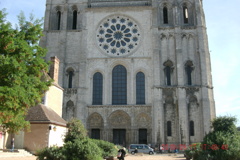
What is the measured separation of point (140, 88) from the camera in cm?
3153

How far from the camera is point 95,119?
31.2 m

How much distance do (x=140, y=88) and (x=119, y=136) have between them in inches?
237

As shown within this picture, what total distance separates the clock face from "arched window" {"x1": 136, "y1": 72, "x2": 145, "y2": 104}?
3204 mm

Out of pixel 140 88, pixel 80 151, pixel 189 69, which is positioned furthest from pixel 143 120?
pixel 80 151

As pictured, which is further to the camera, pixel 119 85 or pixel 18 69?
pixel 119 85

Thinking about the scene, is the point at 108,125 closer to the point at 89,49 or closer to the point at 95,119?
the point at 95,119

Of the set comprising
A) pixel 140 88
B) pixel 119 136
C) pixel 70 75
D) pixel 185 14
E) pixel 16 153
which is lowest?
pixel 16 153

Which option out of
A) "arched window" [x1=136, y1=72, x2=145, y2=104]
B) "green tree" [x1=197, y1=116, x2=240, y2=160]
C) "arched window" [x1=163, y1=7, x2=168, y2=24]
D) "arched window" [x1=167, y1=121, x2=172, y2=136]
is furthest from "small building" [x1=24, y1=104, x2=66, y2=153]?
"arched window" [x1=163, y1=7, x2=168, y2=24]

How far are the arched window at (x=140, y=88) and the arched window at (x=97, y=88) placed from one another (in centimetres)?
431

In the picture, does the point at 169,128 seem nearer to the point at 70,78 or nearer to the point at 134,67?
the point at 134,67

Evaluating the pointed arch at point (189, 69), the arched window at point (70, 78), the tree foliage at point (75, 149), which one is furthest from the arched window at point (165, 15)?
the tree foliage at point (75, 149)

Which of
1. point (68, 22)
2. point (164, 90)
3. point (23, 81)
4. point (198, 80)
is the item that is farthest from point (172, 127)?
point (23, 81)

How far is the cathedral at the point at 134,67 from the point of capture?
2989 centimetres

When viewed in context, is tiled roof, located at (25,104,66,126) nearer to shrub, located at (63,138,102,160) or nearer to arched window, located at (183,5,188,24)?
shrub, located at (63,138,102,160)
